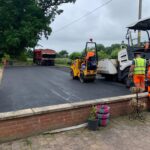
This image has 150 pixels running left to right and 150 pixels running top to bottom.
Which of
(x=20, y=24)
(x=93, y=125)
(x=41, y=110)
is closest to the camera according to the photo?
(x=41, y=110)

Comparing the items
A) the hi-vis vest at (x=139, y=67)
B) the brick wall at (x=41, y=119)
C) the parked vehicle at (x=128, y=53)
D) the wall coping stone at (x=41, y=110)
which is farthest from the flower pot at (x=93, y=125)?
the parked vehicle at (x=128, y=53)

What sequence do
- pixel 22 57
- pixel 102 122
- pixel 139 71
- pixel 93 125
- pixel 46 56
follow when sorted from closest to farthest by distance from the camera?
pixel 93 125, pixel 102 122, pixel 139 71, pixel 46 56, pixel 22 57

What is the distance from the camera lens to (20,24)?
33188 millimetres

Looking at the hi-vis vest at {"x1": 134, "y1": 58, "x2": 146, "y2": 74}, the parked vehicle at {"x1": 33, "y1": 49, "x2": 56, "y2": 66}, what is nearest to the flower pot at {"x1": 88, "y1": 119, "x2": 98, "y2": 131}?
the hi-vis vest at {"x1": 134, "y1": 58, "x2": 146, "y2": 74}

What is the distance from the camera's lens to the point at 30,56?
4038cm

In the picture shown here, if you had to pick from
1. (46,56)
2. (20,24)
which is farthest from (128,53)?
(20,24)

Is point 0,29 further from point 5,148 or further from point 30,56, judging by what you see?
point 5,148

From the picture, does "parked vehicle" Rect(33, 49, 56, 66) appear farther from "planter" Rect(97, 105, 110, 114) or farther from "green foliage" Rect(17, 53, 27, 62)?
"planter" Rect(97, 105, 110, 114)

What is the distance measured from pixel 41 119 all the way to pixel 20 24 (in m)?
31.0

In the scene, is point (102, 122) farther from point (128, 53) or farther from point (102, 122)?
point (128, 53)

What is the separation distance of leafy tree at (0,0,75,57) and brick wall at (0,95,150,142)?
90.5 feet

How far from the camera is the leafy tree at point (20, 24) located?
3136 cm

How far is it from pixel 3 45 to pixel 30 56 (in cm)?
838

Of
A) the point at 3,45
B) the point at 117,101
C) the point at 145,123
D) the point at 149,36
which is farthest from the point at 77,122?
the point at 3,45
